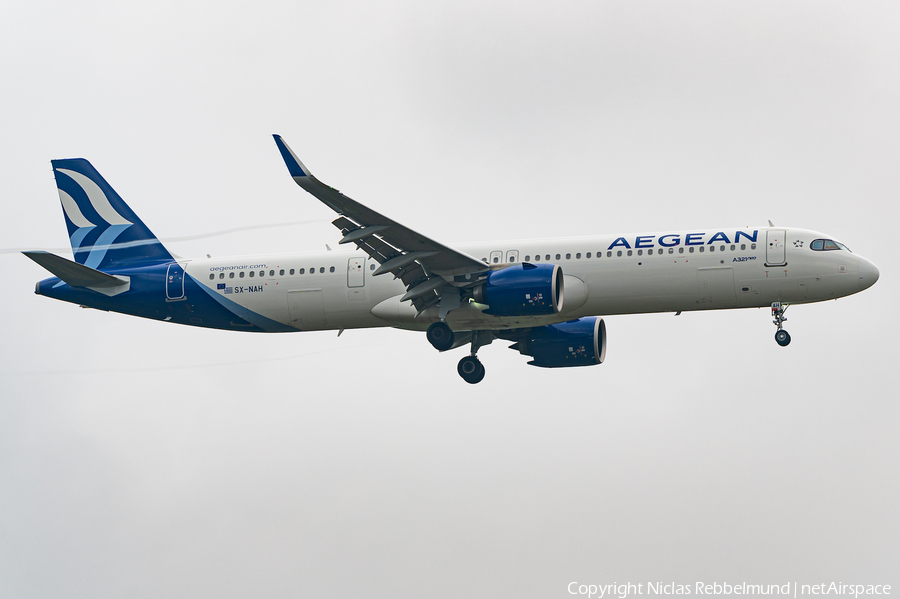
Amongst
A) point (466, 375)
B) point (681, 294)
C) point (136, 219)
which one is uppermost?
point (136, 219)

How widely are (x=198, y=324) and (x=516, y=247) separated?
12911 mm

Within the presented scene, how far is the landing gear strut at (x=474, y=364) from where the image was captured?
41.2 m

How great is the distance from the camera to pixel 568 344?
138ft

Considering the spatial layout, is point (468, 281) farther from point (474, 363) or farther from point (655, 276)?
point (655, 276)

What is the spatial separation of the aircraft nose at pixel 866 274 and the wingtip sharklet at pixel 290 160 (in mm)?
18748

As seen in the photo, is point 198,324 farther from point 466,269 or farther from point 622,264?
point 622,264

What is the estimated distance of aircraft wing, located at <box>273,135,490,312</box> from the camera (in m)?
34.2

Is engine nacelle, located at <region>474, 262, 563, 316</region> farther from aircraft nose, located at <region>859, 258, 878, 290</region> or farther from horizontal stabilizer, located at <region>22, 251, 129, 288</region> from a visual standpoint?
horizontal stabilizer, located at <region>22, 251, 129, 288</region>

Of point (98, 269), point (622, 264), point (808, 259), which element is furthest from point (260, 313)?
point (808, 259)

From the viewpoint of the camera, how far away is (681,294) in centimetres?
3581

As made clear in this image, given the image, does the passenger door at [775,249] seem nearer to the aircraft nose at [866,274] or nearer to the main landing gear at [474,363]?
the aircraft nose at [866,274]

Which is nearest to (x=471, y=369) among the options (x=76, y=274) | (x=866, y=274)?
(x=866, y=274)

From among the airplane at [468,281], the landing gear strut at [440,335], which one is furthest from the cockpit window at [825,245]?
the landing gear strut at [440,335]

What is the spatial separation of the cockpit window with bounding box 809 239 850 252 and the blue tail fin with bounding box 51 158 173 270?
24.6 m
